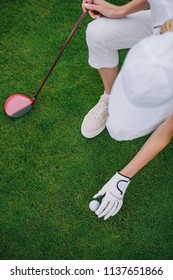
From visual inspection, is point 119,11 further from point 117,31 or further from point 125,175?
point 125,175

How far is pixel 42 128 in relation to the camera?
3.05 m

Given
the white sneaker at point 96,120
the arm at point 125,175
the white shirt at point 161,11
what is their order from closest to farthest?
the white shirt at point 161,11 < the arm at point 125,175 < the white sneaker at point 96,120

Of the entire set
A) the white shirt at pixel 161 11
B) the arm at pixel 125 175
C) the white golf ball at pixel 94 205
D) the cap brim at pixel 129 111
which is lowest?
the white golf ball at pixel 94 205

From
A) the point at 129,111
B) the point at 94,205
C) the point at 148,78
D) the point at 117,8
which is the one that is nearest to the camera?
the point at 148,78

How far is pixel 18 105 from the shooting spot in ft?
9.95

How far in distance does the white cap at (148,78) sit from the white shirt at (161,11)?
1.47 feet

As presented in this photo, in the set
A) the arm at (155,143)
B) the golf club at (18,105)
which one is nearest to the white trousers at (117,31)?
the arm at (155,143)

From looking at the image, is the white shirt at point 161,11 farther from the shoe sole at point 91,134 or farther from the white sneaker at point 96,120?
the shoe sole at point 91,134

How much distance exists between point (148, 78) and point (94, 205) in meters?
1.33

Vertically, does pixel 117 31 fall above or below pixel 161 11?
below

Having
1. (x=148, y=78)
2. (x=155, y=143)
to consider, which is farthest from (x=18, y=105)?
(x=148, y=78)

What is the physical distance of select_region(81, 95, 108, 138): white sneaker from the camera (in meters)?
3.00

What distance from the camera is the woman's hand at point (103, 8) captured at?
8.22 ft
